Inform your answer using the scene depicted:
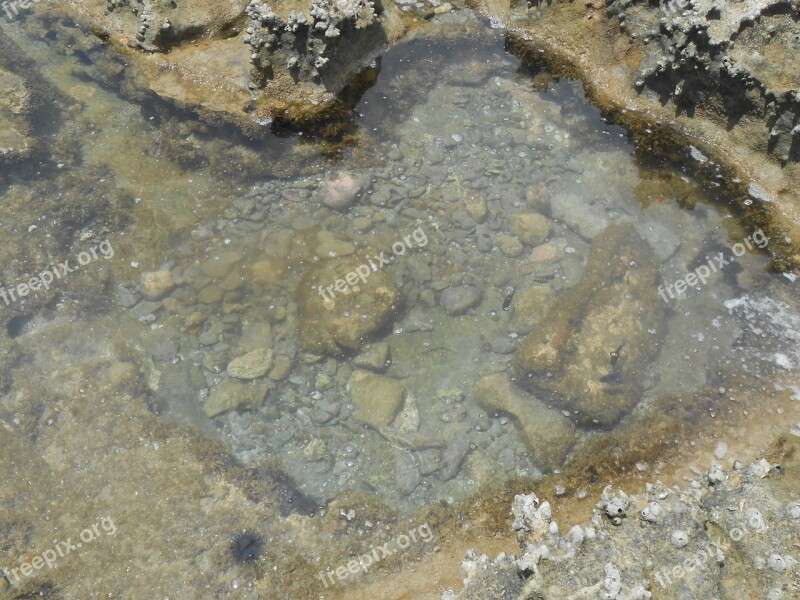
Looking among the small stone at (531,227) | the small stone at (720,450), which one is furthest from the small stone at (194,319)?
the small stone at (720,450)

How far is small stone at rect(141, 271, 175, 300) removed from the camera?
24.2 ft

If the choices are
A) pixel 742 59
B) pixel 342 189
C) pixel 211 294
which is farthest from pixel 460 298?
pixel 742 59

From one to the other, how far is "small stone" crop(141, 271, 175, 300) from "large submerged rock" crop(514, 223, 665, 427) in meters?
4.76

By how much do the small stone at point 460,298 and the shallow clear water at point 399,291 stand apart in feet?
0.09

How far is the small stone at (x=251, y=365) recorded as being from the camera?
6926 mm

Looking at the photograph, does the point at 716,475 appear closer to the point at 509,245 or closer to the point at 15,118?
the point at 509,245

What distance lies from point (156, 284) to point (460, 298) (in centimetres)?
413

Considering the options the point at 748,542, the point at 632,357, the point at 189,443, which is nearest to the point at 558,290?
the point at 632,357

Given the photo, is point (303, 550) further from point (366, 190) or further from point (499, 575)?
point (366, 190)

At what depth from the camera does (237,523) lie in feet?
19.2

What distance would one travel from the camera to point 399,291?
7.33 meters

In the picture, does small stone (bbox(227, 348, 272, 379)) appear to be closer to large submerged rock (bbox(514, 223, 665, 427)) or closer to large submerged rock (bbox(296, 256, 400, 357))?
large submerged rock (bbox(296, 256, 400, 357))

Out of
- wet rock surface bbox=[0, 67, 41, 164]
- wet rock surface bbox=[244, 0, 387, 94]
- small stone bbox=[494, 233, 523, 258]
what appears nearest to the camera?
small stone bbox=[494, 233, 523, 258]

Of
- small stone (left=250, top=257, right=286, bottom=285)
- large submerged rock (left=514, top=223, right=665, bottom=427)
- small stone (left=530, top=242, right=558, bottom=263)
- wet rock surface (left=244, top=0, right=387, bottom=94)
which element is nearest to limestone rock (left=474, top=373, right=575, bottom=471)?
large submerged rock (left=514, top=223, right=665, bottom=427)
